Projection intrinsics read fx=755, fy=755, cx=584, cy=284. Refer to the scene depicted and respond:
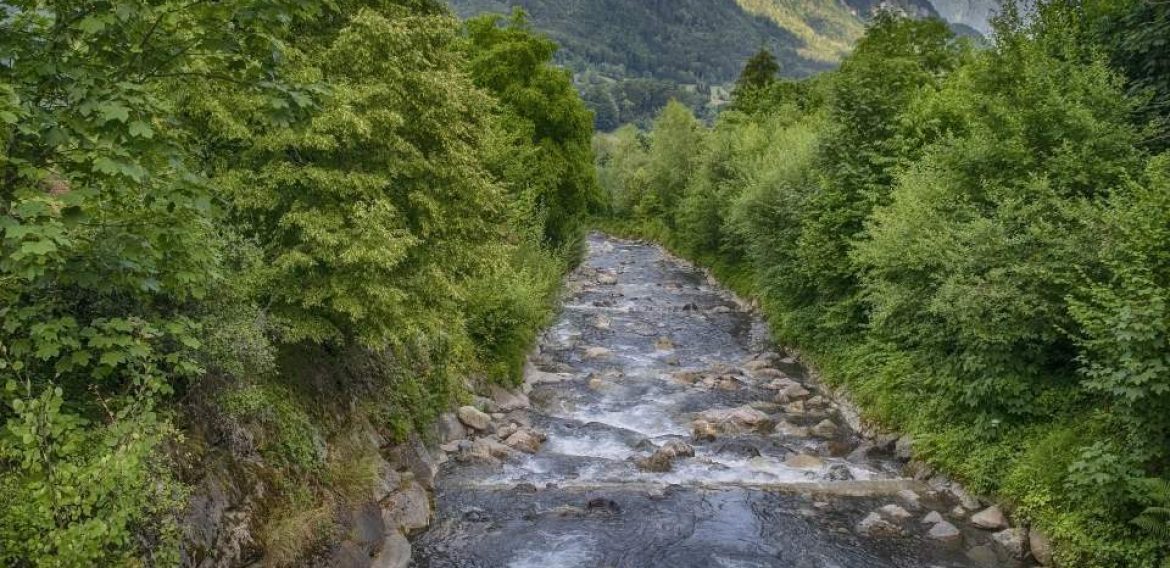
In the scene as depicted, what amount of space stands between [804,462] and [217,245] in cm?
1396

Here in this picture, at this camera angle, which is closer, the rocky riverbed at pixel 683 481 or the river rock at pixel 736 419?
the rocky riverbed at pixel 683 481

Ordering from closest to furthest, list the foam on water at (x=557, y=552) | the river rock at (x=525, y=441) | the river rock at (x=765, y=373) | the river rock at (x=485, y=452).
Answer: the foam on water at (x=557, y=552) < the river rock at (x=485, y=452) < the river rock at (x=525, y=441) < the river rock at (x=765, y=373)

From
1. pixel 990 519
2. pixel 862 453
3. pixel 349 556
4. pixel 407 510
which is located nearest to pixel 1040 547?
pixel 990 519

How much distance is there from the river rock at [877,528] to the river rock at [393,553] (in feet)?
27.4

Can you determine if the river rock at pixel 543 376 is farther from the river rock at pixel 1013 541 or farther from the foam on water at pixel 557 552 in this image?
the river rock at pixel 1013 541

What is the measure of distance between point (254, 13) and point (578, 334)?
84.4ft

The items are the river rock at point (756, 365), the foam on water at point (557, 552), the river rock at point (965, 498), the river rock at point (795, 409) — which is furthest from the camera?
the river rock at point (756, 365)

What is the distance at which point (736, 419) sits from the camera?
69.2 ft

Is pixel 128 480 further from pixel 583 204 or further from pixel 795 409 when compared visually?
pixel 583 204

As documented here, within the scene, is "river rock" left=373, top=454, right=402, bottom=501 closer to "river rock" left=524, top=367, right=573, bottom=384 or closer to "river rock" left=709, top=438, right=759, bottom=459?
"river rock" left=709, top=438, right=759, bottom=459

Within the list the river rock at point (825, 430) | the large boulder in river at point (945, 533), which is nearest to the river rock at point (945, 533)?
the large boulder in river at point (945, 533)

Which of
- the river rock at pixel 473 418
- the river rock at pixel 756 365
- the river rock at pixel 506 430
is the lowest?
the river rock at pixel 506 430

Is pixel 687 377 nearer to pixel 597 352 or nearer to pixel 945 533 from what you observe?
pixel 597 352

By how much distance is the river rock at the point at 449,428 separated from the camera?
58.9ft
